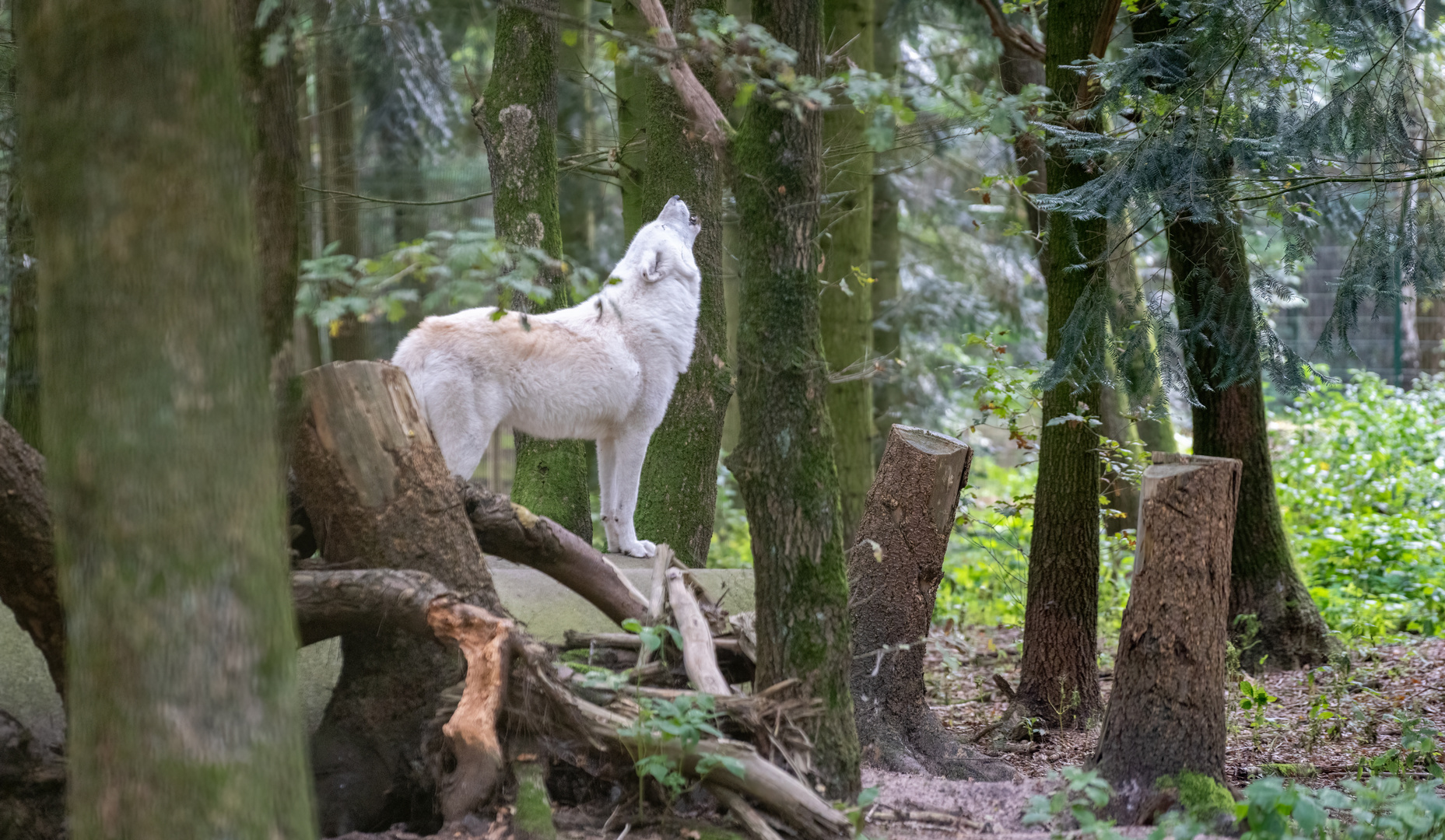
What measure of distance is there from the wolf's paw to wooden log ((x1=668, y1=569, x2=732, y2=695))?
2057 millimetres

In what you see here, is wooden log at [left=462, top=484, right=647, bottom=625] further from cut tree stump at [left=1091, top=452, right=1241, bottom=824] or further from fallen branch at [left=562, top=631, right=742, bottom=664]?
cut tree stump at [left=1091, top=452, right=1241, bottom=824]

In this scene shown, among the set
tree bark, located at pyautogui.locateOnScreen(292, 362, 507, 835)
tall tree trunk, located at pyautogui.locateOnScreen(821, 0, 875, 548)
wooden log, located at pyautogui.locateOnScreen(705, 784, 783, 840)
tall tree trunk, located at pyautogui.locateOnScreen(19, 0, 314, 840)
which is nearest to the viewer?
tall tree trunk, located at pyautogui.locateOnScreen(19, 0, 314, 840)

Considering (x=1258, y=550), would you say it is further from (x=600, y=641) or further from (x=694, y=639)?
(x=600, y=641)

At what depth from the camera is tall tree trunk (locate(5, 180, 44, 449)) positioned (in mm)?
5363

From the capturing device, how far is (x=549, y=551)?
5.04 meters

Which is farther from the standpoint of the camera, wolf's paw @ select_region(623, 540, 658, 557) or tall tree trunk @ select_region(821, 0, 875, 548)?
tall tree trunk @ select_region(821, 0, 875, 548)

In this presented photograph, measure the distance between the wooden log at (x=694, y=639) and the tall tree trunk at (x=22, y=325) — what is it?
326cm

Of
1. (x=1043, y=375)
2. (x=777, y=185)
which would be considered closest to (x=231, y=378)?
(x=777, y=185)

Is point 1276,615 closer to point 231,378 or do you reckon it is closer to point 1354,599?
point 1354,599

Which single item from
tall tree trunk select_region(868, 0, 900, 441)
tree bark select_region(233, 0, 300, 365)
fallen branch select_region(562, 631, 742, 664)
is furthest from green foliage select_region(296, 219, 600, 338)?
tall tree trunk select_region(868, 0, 900, 441)

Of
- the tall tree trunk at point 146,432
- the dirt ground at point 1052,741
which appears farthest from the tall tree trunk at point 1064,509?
the tall tree trunk at point 146,432

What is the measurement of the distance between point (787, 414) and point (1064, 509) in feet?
12.7

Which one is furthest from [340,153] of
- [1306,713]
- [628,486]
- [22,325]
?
[1306,713]

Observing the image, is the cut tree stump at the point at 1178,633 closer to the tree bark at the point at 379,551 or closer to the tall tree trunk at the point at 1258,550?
the tree bark at the point at 379,551
